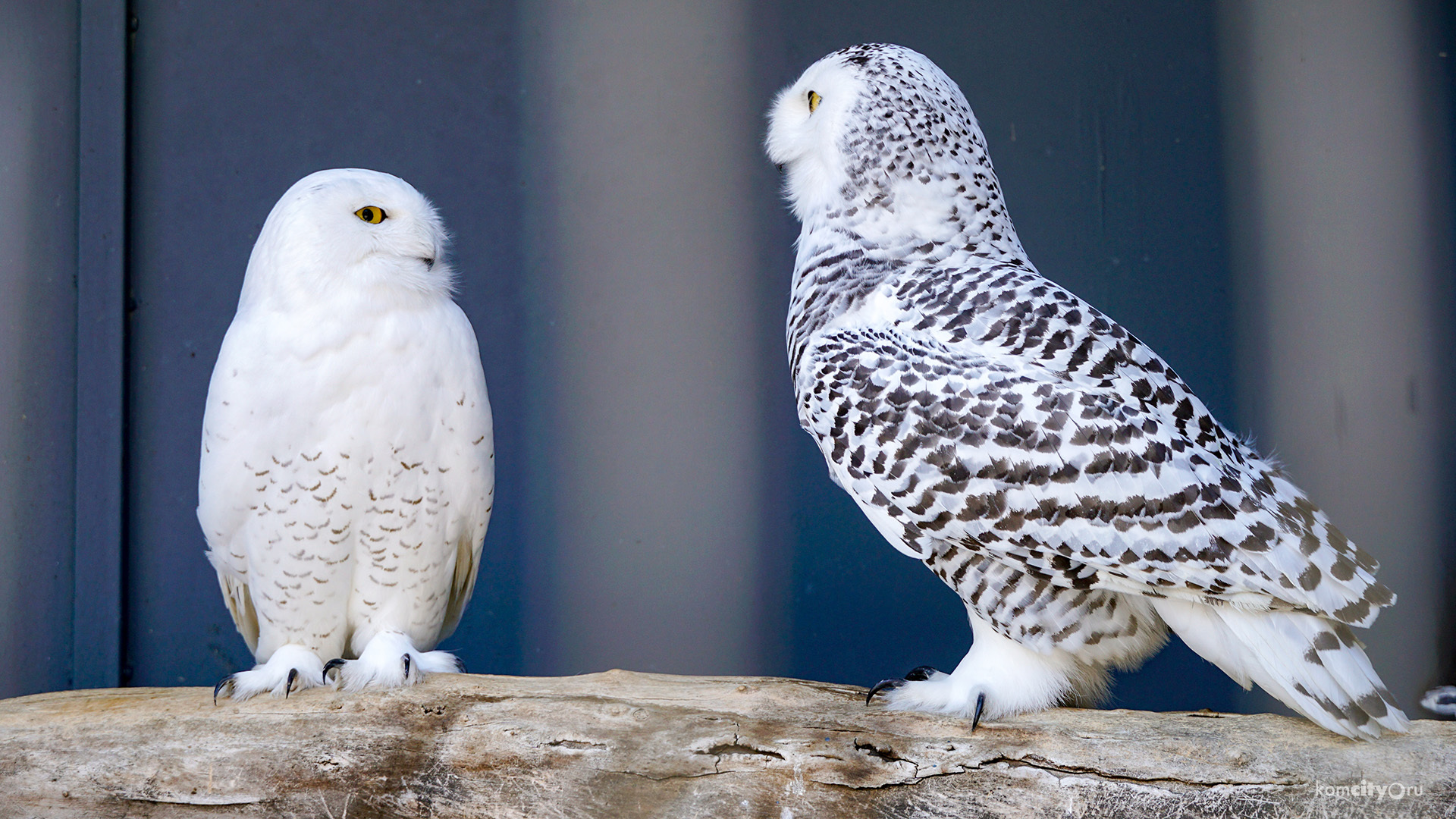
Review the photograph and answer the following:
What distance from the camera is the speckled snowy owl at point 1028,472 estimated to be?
→ 133cm

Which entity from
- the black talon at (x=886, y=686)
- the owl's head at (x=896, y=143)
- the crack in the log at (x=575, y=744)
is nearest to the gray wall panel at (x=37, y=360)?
the crack in the log at (x=575, y=744)

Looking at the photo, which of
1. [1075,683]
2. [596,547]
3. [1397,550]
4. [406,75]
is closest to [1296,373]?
[1397,550]

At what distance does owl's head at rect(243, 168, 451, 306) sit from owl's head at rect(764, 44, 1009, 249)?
710mm

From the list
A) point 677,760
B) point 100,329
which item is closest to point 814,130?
point 677,760

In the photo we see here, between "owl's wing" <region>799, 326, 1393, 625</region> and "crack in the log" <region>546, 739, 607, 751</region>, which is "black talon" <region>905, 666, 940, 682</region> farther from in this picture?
"crack in the log" <region>546, 739, 607, 751</region>

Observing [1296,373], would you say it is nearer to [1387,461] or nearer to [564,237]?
[1387,461]

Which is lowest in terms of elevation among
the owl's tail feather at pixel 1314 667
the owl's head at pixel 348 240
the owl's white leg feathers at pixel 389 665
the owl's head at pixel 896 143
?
the owl's white leg feathers at pixel 389 665

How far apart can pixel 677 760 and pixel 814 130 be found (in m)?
1.10

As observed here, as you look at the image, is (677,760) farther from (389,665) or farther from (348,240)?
(348,240)

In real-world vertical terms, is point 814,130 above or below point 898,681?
above

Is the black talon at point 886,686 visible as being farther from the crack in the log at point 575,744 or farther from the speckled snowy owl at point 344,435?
the speckled snowy owl at point 344,435

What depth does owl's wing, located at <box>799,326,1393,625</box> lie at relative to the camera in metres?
1.32

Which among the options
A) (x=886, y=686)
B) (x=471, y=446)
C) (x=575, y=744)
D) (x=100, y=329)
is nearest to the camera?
(x=575, y=744)

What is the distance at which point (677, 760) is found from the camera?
4.68ft
